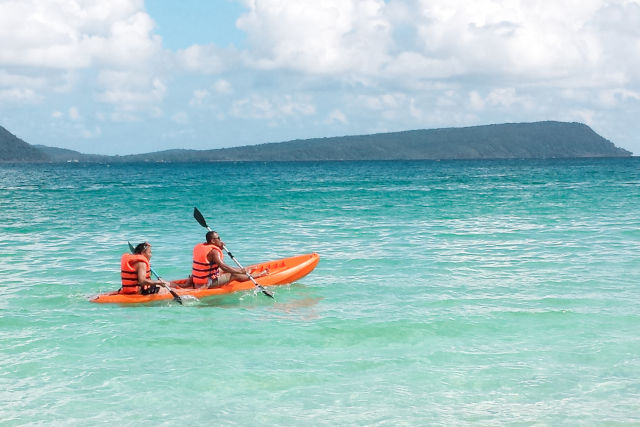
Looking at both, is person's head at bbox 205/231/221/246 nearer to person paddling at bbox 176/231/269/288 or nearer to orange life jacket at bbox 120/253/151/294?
person paddling at bbox 176/231/269/288

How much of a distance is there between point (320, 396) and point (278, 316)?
372 cm

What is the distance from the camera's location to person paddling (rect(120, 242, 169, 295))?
11852mm

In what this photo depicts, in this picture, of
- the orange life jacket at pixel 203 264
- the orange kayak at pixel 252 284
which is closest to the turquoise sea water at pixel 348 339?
the orange kayak at pixel 252 284

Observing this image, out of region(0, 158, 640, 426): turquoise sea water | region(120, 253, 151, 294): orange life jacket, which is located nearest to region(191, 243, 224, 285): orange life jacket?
region(0, 158, 640, 426): turquoise sea water

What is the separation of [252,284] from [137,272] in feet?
7.34

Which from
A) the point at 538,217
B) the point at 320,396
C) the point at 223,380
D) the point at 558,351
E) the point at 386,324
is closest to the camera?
the point at 320,396

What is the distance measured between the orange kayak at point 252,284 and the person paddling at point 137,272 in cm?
13

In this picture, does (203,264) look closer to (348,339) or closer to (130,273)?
(130,273)

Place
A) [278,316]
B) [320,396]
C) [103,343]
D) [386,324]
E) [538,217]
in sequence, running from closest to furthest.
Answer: [320,396] → [103,343] → [386,324] → [278,316] → [538,217]

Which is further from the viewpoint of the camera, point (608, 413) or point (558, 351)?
point (558, 351)

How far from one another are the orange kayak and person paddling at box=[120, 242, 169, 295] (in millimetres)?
127

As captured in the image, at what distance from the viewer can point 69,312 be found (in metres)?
11.3

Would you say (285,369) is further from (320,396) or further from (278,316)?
(278,316)

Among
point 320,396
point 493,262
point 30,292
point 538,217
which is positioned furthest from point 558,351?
point 538,217
